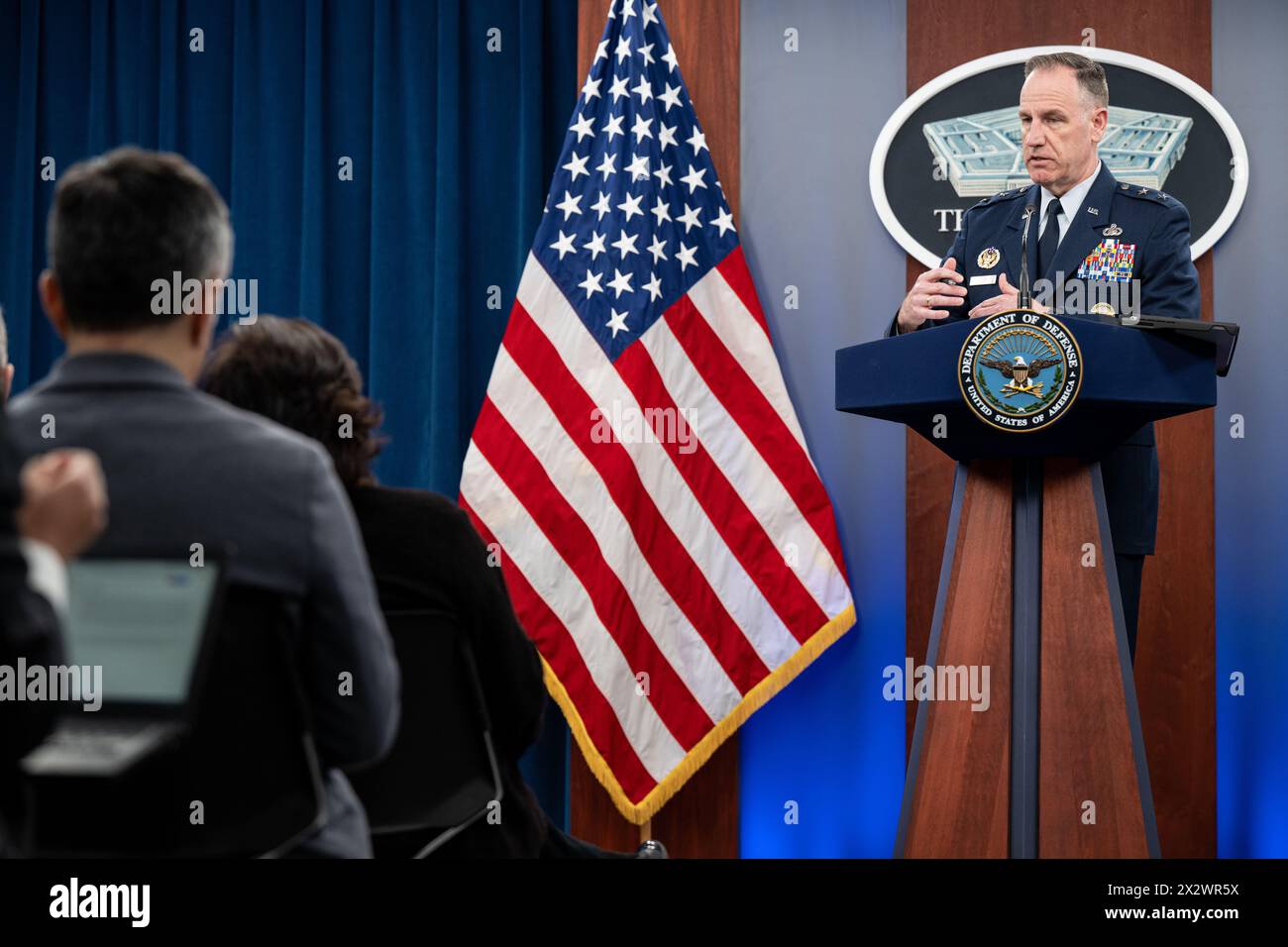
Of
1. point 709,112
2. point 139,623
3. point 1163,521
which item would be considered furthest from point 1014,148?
point 139,623

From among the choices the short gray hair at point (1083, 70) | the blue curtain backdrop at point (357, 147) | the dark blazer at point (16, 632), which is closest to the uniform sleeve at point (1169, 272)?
the short gray hair at point (1083, 70)

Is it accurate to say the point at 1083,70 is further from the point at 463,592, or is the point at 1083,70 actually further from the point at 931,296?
the point at 463,592

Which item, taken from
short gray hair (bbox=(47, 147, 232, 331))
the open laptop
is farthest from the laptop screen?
short gray hair (bbox=(47, 147, 232, 331))

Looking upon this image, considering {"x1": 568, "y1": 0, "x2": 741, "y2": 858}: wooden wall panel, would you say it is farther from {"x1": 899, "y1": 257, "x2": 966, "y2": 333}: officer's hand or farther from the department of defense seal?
the department of defense seal

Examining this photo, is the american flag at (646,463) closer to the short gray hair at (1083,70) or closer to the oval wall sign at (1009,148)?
the oval wall sign at (1009,148)

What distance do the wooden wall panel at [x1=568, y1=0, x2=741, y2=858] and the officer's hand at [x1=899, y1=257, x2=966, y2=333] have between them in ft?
3.65

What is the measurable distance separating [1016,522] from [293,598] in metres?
1.35

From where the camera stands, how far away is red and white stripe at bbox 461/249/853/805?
287 cm

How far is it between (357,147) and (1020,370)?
7.42 ft

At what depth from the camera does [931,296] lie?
6.95 feet

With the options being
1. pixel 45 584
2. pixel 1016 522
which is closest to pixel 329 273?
pixel 1016 522

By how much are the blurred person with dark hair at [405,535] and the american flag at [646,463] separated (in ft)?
4.13
